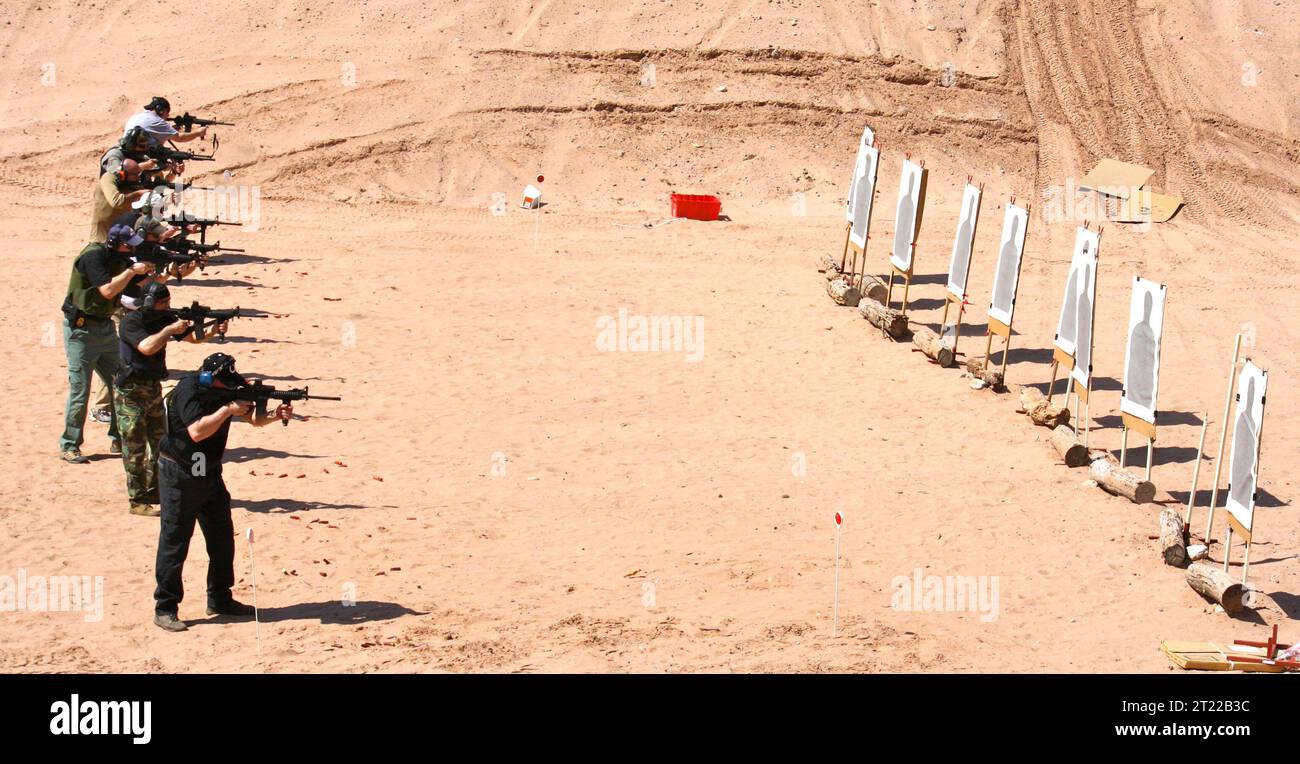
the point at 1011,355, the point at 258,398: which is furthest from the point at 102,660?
the point at 1011,355

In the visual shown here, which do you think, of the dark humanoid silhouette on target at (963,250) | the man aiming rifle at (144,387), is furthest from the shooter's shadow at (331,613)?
the dark humanoid silhouette on target at (963,250)

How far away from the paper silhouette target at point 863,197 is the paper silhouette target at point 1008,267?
11.4ft

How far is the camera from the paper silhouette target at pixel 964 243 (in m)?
19.9

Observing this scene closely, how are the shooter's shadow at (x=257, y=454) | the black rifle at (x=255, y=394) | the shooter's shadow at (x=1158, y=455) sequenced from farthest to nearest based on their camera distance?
1. the shooter's shadow at (x=1158, y=455)
2. the shooter's shadow at (x=257, y=454)
3. the black rifle at (x=255, y=394)

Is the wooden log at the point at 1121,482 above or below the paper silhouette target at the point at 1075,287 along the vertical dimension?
below

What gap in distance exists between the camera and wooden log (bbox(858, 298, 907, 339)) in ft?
67.4

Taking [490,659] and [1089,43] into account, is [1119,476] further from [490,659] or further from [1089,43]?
[1089,43]

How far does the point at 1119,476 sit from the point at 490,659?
7623 mm

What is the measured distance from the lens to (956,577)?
42.9 ft

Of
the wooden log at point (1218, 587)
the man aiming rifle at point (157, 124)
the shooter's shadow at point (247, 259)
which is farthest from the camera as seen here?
the shooter's shadow at point (247, 259)

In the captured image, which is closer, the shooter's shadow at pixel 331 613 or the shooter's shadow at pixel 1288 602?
the shooter's shadow at pixel 331 613

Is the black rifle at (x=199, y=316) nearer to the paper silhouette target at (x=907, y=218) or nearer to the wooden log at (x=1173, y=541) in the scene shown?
the wooden log at (x=1173, y=541)

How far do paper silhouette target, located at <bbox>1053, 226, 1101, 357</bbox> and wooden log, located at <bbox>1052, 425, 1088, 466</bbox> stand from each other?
166 centimetres

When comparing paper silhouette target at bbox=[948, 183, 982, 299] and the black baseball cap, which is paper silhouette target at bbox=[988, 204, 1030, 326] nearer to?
paper silhouette target at bbox=[948, 183, 982, 299]
